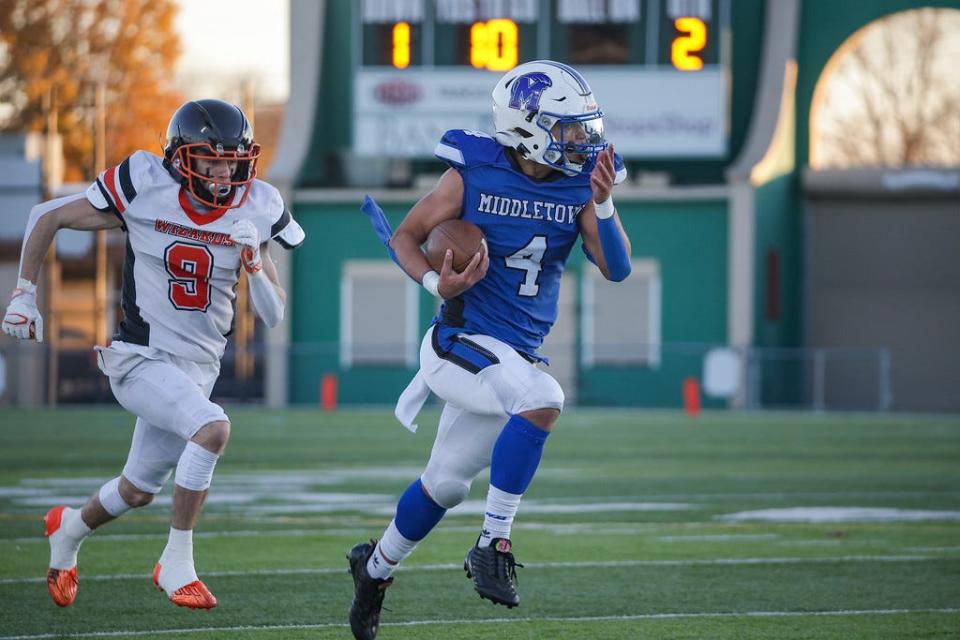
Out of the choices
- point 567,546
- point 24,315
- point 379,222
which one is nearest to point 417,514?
point 379,222

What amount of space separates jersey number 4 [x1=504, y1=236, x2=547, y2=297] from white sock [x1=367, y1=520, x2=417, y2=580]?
960mm

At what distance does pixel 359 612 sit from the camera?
5.89m

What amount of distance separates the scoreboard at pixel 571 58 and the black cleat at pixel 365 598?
19.8 m

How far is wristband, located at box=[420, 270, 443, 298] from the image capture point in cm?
595

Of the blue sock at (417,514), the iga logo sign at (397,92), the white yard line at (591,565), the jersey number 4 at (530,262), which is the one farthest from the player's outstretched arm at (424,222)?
the iga logo sign at (397,92)

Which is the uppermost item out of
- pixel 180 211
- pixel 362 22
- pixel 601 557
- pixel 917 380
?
pixel 362 22

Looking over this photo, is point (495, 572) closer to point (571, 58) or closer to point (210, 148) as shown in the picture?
point (210, 148)

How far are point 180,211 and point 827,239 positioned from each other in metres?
23.6

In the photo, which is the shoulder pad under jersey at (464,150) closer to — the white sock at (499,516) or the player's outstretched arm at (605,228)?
the player's outstretched arm at (605,228)

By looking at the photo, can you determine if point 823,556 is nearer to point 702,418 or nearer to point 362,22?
point 702,418

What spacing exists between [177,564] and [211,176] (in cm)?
145

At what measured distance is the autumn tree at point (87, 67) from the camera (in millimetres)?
33531

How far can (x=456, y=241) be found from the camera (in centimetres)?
615

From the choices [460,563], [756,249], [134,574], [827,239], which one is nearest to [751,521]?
[460,563]
